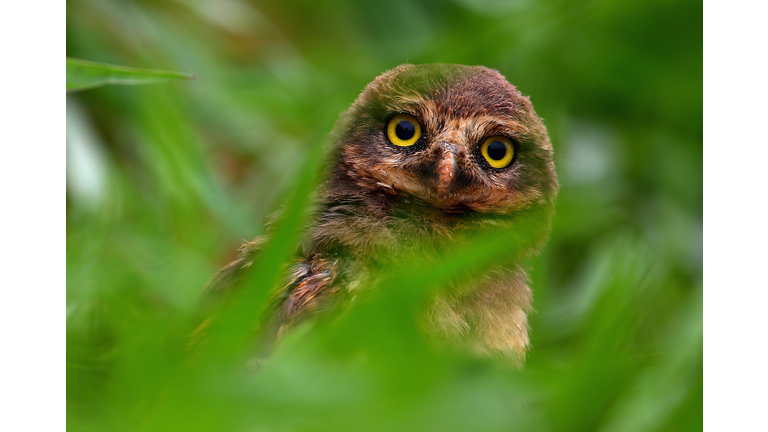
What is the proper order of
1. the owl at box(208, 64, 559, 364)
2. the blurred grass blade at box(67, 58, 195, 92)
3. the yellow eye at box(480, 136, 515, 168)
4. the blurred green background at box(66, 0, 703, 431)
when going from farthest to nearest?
the yellow eye at box(480, 136, 515, 168) → the owl at box(208, 64, 559, 364) → the blurred grass blade at box(67, 58, 195, 92) → the blurred green background at box(66, 0, 703, 431)

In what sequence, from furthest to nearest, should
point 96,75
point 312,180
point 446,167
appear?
point 446,167 → point 96,75 → point 312,180

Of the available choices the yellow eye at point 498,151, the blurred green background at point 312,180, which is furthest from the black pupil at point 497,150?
the blurred green background at point 312,180

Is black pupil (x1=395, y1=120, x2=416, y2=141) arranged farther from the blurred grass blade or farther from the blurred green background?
the blurred grass blade

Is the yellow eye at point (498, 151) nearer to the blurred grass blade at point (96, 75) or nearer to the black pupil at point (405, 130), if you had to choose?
the black pupil at point (405, 130)

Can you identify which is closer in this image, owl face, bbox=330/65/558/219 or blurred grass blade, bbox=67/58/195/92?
blurred grass blade, bbox=67/58/195/92

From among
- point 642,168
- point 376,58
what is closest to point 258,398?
point 376,58

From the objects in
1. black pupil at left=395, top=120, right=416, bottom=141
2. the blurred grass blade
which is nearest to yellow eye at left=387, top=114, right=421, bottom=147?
black pupil at left=395, top=120, right=416, bottom=141

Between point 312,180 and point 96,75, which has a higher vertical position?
point 96,75

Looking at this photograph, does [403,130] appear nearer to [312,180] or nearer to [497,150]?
[497,150]

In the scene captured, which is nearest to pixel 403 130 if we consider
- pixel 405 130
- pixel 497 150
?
pixel 405 130
